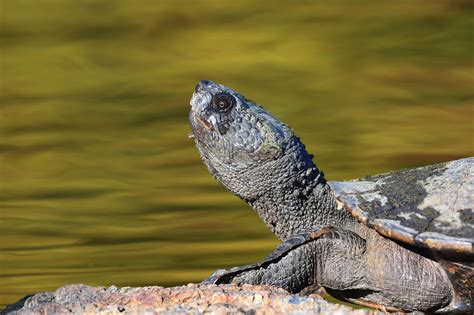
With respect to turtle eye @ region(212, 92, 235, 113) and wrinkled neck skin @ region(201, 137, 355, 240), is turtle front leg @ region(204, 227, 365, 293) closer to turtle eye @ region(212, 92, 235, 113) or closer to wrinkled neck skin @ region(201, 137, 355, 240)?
wrinkled neck skin @ region(201, 137, 355, 240)

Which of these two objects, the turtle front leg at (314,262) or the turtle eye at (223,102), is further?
the turtle eye at (223,102)

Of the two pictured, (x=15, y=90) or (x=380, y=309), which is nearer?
(x=380, y=309)

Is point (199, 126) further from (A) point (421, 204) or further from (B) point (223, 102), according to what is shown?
(A) point (421, 204)

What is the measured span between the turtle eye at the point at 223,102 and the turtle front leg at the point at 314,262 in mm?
640

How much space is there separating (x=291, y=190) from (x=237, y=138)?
31 cm

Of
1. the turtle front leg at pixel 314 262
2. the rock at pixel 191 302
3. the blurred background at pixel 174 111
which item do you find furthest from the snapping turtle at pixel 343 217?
the blurred background at pixel 174 111

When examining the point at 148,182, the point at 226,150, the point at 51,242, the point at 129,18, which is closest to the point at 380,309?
the point at 226,150

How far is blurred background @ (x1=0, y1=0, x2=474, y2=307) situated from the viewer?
8125mm

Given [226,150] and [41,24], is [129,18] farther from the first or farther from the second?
[226,150]

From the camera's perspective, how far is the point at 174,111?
1277 cm

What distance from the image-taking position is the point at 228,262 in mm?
7539

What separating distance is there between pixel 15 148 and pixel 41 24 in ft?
12.6

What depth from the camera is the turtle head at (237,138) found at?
549 cm

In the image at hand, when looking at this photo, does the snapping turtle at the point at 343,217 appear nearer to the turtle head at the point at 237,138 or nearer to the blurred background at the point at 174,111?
the turtle head at the point at 237,138
